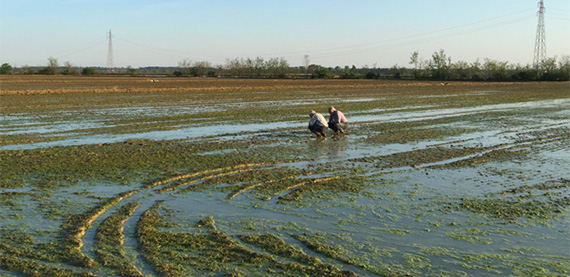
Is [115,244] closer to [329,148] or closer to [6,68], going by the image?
[329,148]

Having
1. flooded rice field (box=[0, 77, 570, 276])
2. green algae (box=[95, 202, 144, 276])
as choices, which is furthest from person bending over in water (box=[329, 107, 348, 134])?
green algae (box=[95, 202, 144, 276])

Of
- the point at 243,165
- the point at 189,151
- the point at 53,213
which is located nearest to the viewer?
the point at 53,213

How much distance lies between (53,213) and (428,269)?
5.89 m

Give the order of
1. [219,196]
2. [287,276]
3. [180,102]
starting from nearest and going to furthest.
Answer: [287,276]
[219,196]
[180,102]

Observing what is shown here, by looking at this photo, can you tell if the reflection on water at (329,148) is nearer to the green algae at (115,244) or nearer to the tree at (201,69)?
the green algae at (115,244)

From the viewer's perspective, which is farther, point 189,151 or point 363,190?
point 189,151

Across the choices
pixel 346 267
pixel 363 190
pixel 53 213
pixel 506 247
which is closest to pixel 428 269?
pixel 346 267

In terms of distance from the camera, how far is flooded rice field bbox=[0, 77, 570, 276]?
283 inches

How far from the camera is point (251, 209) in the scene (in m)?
9.71

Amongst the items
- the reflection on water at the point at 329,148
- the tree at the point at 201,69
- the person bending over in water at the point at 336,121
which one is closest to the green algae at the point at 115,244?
the reflection on water at the point at 329,148

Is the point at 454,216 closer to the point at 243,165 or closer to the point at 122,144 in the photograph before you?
the point at 243,165

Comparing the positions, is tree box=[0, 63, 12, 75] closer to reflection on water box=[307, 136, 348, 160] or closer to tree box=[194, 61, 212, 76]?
tree box=[194, 61, 212, 76]

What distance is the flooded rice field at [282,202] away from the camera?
7.18m

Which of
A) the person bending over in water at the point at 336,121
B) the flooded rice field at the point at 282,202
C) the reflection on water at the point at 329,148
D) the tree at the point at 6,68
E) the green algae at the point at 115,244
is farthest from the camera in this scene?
the tree at the point at 6,68
